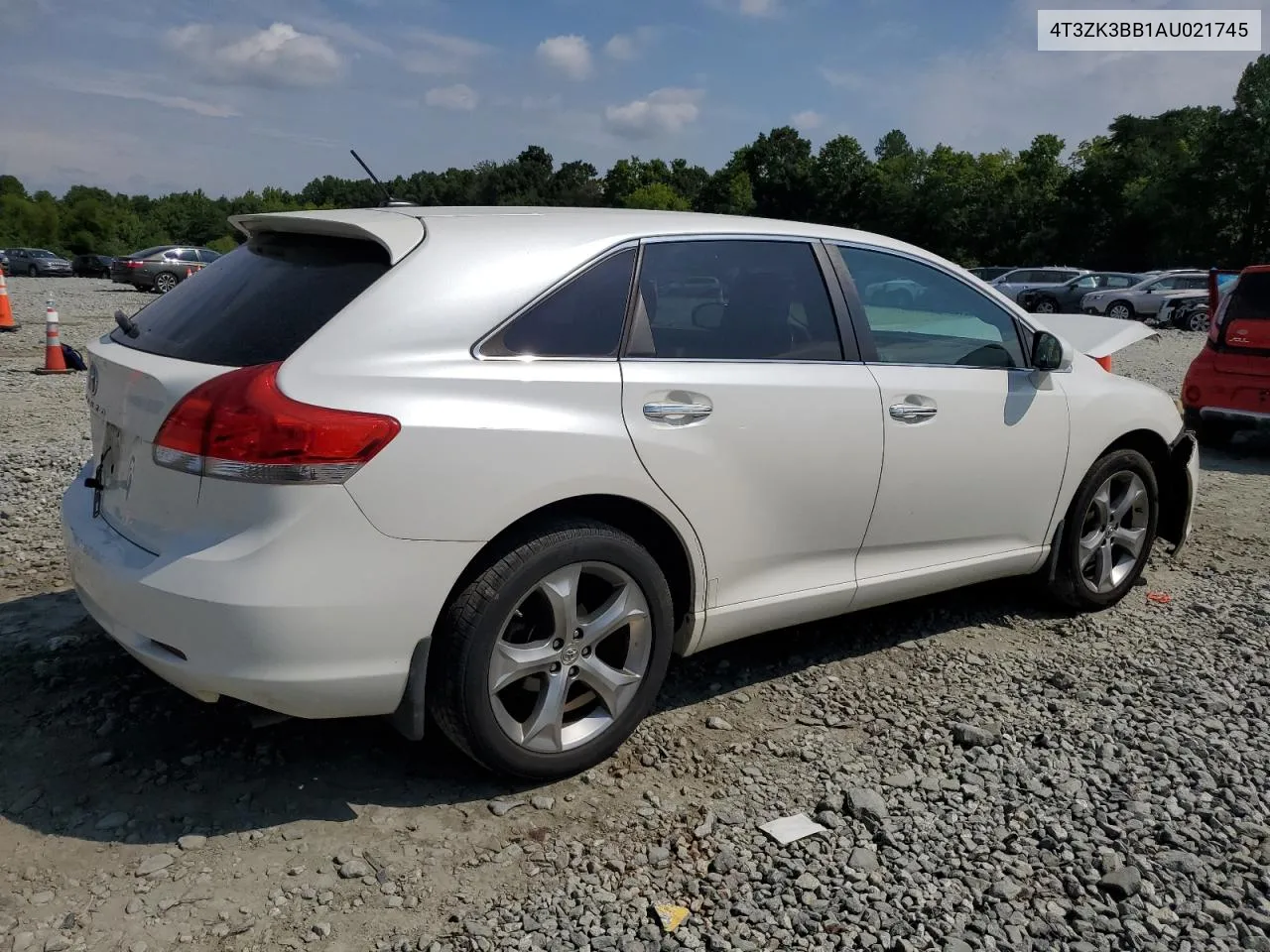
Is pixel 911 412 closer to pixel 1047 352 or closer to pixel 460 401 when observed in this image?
pixel 1047 352

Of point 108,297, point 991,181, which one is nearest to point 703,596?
point 108,297

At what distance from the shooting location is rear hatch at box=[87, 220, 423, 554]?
8.92ft

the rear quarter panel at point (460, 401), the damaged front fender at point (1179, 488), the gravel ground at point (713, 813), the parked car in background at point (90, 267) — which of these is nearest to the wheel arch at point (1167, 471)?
the damaged front fender at point (1179, 488)

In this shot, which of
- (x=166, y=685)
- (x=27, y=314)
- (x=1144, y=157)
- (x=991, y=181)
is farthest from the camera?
(x=991, y=181)

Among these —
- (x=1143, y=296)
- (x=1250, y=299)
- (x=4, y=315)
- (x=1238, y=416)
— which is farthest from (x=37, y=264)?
(x=1238, y=416)

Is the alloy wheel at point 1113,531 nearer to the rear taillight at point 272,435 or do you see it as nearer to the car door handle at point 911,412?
the car door handle at point 911,412

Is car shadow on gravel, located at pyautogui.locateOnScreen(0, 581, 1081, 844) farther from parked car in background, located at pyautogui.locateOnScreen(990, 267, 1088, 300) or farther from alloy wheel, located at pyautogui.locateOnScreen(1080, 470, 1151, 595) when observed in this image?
parked car in background, located at pyautogui.locateOnScreen(990, 267, 1088, 300)

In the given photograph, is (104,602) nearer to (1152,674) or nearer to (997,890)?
(997,890)

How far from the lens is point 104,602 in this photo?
2.89 metres

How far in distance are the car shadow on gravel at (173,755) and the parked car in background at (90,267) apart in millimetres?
52192

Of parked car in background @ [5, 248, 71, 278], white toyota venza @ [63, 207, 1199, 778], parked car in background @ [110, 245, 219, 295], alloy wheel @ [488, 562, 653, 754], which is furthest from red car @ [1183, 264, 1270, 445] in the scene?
parked car in background @ [5, 248, 71, 278]

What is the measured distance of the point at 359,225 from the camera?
2.99 metres

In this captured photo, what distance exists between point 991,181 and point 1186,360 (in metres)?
52.2

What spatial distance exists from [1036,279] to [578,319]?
102 ft
